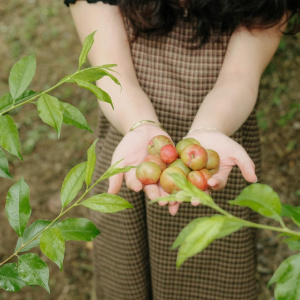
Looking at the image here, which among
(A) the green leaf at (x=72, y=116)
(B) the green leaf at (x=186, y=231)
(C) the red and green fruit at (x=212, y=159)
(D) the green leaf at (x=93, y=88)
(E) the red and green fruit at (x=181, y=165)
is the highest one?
(D) the green leaf at (x=93, y=88)

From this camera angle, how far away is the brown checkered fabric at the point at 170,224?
194 cm

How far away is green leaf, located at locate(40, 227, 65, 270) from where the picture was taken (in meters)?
0.76

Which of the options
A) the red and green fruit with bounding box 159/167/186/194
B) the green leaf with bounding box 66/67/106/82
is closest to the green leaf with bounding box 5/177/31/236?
the green leaf with bounding box 66/67/106/82

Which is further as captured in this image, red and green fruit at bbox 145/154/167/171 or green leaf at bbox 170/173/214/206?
red and green fruit at bbox 145/154/167/171

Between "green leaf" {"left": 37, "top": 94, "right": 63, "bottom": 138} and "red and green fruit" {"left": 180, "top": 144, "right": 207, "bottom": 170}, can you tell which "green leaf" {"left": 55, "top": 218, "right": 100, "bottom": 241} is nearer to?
"green leaf" {"left": 37, "top": 94, "right": 63, "bottom": 138}

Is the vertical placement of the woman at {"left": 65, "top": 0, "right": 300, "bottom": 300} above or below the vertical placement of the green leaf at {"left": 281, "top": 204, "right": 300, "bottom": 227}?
below

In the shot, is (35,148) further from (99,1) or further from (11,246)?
(99,1)

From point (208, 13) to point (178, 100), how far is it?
0.40 metres

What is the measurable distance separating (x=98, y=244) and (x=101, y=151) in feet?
1.66

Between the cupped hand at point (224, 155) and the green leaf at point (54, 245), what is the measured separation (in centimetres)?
66

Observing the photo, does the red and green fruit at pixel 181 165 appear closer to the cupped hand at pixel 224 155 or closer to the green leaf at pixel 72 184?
the cupped hand at pixel 224 155

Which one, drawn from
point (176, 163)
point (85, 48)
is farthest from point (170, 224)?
point (85, 48)

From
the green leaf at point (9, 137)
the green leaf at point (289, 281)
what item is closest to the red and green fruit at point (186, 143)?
the green leaf at point (9, 137)

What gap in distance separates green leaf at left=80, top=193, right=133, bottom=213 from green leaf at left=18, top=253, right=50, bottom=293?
5.6 inches
